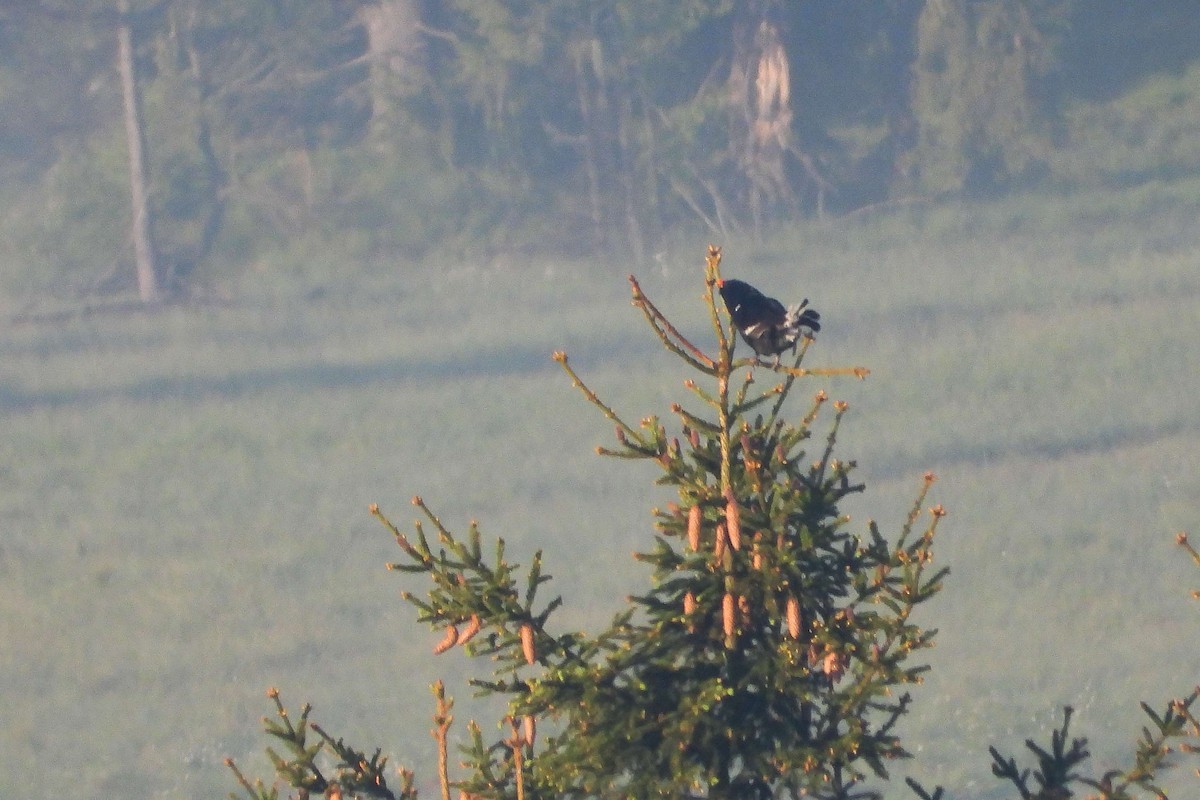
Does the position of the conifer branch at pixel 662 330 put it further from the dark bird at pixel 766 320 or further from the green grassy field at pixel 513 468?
the green grassy field at pixel 513 468

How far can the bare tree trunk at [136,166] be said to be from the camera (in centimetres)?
3002

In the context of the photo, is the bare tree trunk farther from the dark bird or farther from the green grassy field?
the dark bird

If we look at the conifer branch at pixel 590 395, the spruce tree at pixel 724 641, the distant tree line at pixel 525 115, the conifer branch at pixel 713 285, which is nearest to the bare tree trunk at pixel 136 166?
the distant tree line at pixel 525 115

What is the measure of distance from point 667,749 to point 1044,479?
25.3m

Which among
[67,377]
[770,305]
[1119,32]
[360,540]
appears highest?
[1119,32]

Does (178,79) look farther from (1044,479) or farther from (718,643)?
(718,643)

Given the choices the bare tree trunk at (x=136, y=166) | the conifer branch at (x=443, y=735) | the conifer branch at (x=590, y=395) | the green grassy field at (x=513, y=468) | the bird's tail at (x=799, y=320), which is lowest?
the green grassy field at (x=513, y=468)

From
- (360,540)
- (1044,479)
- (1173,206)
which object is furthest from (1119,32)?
(360,540)

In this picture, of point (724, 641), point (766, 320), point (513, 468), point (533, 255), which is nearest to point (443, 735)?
point (724, 641)

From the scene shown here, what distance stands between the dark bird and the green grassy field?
13516 mm

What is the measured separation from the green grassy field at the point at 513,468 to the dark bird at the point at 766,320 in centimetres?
1352

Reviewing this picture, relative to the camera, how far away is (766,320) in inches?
122

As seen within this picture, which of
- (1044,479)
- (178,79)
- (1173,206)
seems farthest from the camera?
(1173,206)

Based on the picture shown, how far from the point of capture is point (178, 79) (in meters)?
30.7
